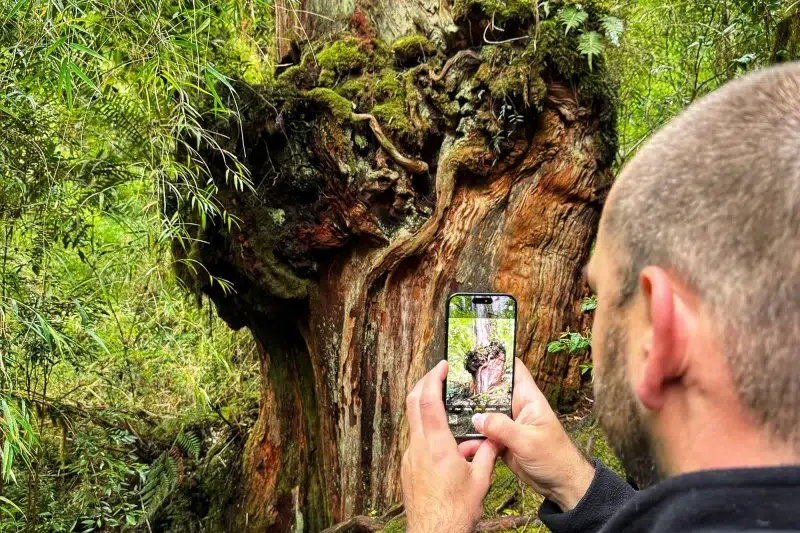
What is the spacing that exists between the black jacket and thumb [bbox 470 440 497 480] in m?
0.69

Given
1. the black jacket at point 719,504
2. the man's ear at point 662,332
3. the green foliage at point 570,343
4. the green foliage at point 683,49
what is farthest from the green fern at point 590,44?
the black jacket at point 719,504

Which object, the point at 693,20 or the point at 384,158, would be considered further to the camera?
the point at 693,20

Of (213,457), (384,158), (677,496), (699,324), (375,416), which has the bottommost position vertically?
(213,457)

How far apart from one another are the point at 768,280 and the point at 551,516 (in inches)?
37.1

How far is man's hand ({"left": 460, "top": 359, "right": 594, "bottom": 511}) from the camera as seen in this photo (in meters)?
1.63

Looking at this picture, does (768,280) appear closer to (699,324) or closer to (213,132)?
(699,324)

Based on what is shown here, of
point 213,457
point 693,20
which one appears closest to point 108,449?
point 213,457

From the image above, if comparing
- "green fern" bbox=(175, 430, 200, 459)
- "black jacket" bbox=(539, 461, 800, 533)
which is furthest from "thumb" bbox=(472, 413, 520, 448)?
"green fern" bbox=(175, 430, 200, 459)

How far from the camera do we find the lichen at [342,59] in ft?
10.2

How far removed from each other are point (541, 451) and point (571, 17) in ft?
6.74

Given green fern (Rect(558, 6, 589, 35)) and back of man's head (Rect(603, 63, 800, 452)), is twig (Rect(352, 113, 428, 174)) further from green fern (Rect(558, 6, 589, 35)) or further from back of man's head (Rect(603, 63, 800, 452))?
back of man's head (Rect(603, 63, 800, 452))

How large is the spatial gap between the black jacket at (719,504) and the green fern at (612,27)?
8.05 ft

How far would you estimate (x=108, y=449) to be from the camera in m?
4.06

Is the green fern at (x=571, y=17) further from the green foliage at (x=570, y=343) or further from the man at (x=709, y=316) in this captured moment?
the man at (x=709, y=316)
